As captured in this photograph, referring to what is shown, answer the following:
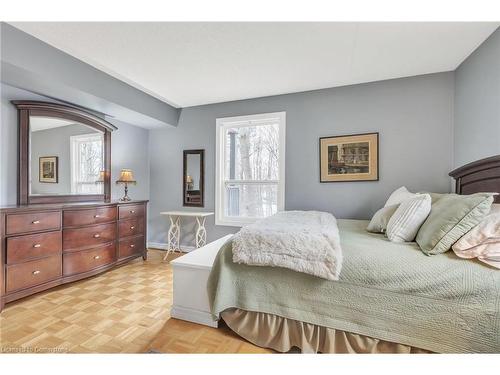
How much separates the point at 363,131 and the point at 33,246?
3.66 metres

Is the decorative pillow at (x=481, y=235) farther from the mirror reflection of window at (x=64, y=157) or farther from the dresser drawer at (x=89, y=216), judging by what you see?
the mirror reflection of window at (x=64, y=157)

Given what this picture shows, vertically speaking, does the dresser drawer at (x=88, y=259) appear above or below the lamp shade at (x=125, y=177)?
below

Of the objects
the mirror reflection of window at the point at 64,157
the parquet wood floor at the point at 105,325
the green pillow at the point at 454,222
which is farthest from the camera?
the mirror reflection of window at the point at 64,157

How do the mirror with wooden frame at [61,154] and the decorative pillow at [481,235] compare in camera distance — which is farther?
the mirror with wooden frame at [61,154]

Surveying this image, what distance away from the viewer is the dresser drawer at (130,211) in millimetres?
2990

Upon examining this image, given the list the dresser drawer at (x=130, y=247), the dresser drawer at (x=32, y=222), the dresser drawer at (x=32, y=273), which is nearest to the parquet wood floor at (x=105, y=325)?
the dresser drawer at (x=32, y=273)

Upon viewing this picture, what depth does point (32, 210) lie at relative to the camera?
6.78 feet

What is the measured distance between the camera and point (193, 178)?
3.77 meters

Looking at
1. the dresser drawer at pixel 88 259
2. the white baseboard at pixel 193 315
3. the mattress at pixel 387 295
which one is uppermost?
the mattress at pixel 387 295

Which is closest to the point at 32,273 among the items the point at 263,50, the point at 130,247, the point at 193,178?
the point at 130,247

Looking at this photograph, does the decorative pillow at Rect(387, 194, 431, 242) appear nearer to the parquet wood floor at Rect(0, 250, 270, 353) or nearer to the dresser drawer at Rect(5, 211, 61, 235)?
the parquet wood floor at Rect(0, 250, 270, 353)

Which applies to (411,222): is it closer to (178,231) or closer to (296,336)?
(296,336)

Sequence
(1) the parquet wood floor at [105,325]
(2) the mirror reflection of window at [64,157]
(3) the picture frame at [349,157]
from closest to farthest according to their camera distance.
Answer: (1) the parquet wood floor at [105,325] < (2) the mirror reflection of window at [64,157] < (3) the picture frame at [349,157]

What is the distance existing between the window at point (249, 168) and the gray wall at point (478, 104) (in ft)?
6.24
